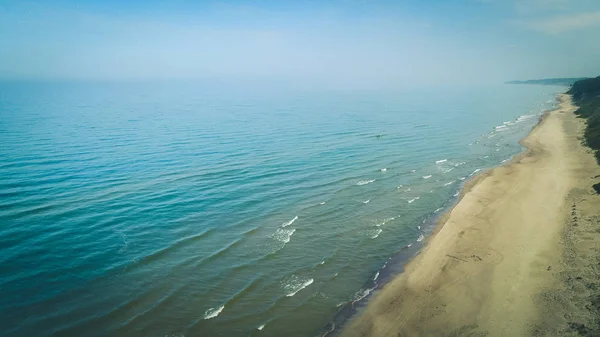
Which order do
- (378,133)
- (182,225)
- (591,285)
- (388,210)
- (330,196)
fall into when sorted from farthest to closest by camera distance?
(378,133)
(330,196)
(388,210)
(182,225)
(591,285)

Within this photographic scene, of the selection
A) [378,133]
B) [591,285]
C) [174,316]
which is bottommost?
[174,316]

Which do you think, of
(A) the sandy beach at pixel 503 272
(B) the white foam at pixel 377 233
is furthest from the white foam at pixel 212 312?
(B) the white foam at pixel 377 233

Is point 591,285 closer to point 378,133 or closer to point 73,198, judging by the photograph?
point 73,198

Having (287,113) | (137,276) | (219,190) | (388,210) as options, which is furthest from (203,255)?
(287,113)

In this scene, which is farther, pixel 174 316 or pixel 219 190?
pixel 219 190

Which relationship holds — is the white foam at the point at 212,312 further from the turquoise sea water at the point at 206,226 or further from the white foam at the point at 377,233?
the white foam at the point at 377,233

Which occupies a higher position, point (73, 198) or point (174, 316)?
point (73, 198)

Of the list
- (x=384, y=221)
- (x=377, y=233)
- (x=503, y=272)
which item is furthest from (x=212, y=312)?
(x=503, y=272)

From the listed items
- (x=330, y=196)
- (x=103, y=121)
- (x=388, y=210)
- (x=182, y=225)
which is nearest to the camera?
(x=182, y=225)

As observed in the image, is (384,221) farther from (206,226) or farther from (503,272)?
(206,226)
